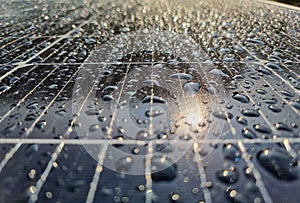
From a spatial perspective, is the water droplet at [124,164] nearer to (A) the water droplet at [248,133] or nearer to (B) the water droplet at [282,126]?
(A) the water droplet at [248,133]

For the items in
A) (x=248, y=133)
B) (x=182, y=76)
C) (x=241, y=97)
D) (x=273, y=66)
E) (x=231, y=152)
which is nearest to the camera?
(x=231, y=152)

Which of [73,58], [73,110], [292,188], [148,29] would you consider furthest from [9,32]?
[292,188]

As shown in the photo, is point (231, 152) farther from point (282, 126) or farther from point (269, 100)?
point (269, 100)

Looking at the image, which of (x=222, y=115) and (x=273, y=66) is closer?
(x=222, y=115)

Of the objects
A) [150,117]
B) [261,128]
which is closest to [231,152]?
[261,128]

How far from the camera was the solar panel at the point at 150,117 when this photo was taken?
3.67ft

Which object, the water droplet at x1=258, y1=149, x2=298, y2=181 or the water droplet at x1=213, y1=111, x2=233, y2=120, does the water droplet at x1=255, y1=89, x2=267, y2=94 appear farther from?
the water droplet at x1=258, y1=149, x2=298, y2=181

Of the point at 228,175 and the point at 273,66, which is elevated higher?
the point at 228,175

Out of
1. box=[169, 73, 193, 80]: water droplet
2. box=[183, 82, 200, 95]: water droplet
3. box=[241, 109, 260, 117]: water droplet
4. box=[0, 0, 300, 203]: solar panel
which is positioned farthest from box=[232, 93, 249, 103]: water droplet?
box=[169, 73, 193, 80]: water droplet

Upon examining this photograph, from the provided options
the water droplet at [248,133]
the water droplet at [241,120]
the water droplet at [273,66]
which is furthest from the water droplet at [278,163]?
the water droplet at [273,66]

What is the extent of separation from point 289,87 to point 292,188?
961mm

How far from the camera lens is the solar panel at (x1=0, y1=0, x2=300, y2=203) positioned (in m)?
1.12

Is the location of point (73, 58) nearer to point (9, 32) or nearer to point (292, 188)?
point (9, 32)

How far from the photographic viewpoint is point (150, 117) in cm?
156
